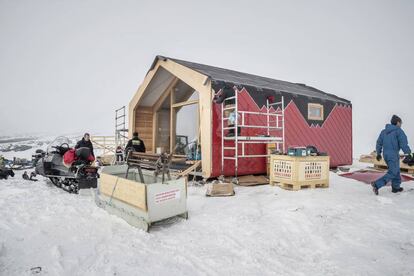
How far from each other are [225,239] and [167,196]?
0.99m

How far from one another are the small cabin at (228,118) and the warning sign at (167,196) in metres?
2.71

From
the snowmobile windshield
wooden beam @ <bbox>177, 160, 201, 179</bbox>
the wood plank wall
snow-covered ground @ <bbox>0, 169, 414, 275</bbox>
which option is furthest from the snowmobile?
the wood plank wall

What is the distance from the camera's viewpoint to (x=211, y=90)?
21.4ft

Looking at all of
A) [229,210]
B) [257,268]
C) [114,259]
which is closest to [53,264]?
[114,259]

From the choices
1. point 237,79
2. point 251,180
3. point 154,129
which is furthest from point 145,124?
point 251,180

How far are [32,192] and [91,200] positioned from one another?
5.27 feet

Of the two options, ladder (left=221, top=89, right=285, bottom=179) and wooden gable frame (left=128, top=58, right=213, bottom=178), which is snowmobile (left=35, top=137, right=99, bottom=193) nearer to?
wooden gable frame (left=128, top=58, right=213, bottom=178)

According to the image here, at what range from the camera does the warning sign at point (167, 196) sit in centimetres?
334

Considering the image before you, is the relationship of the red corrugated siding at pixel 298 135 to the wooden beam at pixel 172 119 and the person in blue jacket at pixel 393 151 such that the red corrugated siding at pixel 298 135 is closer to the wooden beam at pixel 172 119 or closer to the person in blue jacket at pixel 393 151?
the person in blue jacket at pixel 393 151

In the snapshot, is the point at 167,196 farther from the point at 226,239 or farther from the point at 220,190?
the point at 220,190

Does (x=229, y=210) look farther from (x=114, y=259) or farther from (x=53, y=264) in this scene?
(x=53, y=264)

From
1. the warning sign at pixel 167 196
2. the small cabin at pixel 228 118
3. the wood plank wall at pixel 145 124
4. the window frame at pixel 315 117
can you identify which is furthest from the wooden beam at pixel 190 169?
the window frame at pixel 315 117

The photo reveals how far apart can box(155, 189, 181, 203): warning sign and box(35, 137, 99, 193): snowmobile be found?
2753 mm

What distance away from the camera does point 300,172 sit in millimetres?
5309
